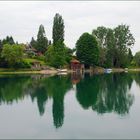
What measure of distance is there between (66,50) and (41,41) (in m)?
15.0

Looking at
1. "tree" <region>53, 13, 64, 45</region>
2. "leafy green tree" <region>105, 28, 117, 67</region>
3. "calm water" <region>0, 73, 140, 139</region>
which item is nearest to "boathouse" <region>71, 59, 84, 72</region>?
"tree" <region>53, 13, 64, 45</region>

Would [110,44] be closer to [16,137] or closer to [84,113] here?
[84,113]

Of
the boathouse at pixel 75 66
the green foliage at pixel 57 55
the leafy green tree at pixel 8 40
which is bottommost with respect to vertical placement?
the boathouse at pixel 75 66

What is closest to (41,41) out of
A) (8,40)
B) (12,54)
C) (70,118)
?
(8,40)

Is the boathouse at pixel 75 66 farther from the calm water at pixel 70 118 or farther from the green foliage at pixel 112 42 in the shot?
the calm water at pixel 70 118

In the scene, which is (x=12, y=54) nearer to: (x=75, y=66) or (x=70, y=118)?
(x=75, y=66)

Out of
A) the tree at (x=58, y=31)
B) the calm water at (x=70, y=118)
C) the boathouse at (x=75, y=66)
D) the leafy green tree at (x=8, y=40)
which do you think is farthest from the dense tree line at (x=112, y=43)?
the calm water at (x=70, y=118)

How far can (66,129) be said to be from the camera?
20484mm

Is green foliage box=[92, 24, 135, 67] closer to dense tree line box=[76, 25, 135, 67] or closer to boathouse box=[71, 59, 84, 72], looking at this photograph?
dense tree line box=[76, 25, 135, 67]

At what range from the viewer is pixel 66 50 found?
105938 millimetres

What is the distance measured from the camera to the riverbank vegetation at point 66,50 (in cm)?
9162

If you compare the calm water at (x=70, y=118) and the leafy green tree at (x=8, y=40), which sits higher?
the leafy green tree at (x=8, y=40)

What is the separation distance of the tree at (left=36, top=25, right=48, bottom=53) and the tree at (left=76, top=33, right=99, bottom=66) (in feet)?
45.5

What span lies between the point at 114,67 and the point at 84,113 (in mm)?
100112
